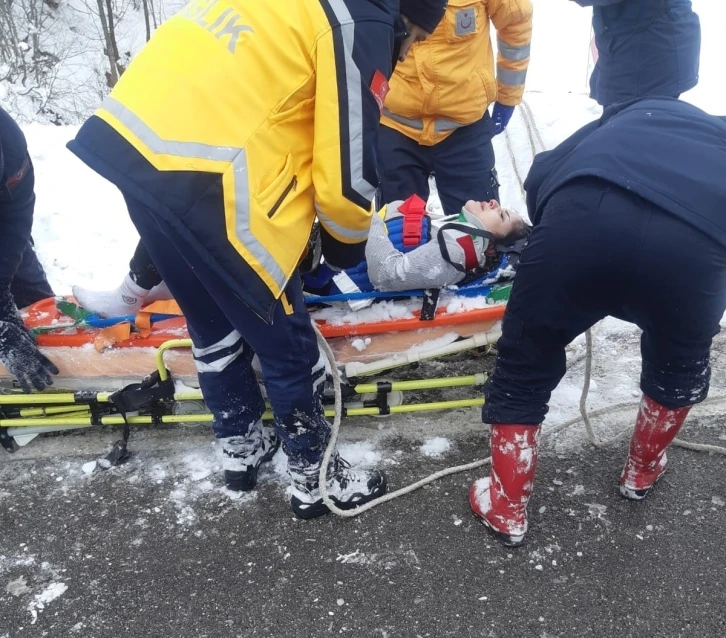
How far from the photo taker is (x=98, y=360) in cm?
263

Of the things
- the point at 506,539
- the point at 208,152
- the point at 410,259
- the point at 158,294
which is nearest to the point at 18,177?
the point at 158,294

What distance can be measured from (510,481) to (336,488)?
2.18 ft

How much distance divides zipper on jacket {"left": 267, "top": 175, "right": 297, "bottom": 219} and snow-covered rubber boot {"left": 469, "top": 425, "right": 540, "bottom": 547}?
107cm

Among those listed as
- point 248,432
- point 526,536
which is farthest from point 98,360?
point 526,536

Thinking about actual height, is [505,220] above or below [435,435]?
above

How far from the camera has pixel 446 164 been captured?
355 centimetres

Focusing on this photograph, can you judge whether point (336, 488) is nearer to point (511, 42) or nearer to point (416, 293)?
point (416, 293)

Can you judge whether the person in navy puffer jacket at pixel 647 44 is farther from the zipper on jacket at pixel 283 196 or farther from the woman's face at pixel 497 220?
the zipper on jacket at pixel 283 196

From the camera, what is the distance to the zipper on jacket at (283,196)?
1.69 metres

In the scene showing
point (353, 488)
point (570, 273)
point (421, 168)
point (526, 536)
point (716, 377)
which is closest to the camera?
point (570, 273)

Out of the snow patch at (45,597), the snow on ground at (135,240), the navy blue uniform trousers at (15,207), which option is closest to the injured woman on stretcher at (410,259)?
the snow on ground at (135,240)

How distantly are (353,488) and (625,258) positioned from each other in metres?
1.35

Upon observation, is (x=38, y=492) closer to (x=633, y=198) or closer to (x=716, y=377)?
(x=633, y=198)

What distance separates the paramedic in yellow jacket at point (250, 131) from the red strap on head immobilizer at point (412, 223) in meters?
0.92
